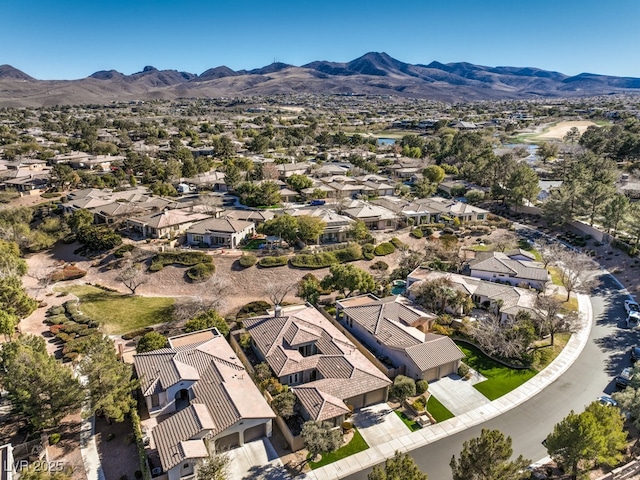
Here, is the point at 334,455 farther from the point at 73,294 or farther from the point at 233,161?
the point at 233,161

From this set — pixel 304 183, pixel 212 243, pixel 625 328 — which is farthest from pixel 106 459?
pixel 304 183

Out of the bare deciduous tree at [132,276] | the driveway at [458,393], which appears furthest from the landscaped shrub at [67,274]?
the driveway at [458,393]

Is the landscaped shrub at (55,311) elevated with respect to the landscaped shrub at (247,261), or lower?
lower

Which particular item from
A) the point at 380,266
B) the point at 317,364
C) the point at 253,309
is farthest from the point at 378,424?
the point at 380,266

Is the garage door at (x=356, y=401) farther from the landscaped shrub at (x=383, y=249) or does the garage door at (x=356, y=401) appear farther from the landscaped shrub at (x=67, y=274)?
the landscaped shrub at (x=67, y=274)

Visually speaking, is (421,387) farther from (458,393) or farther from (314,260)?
(314,260)

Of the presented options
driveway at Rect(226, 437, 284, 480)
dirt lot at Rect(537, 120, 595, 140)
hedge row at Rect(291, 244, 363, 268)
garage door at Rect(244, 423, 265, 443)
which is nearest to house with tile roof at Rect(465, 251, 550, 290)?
hedge row at Rect(291, 244, 363, 268)
